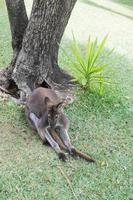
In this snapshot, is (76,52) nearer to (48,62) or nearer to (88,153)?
(48,62)

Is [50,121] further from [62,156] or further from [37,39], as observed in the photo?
[37,39]

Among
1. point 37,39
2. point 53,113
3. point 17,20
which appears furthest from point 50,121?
point 17,20

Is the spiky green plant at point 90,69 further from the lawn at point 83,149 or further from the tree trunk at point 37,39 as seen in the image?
the tree trunk at point 37,39

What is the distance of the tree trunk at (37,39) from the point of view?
546 cm

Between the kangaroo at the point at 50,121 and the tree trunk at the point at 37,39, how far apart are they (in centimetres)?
68

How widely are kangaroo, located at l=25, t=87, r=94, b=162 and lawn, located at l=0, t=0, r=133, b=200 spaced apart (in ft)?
0.31

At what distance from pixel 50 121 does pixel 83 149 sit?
0.53m

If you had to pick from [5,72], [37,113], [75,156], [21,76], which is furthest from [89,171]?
[5,72]

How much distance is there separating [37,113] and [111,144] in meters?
1.00

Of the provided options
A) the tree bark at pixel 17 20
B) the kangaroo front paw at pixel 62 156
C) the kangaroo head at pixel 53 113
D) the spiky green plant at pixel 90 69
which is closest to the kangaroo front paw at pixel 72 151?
the kangaroo front paw at pixel 62 156

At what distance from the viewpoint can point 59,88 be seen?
20.0 feet

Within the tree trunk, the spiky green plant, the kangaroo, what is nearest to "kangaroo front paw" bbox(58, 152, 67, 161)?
the kangaroo

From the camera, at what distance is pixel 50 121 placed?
4672 mm

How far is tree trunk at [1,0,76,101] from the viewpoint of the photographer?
5.46 m
